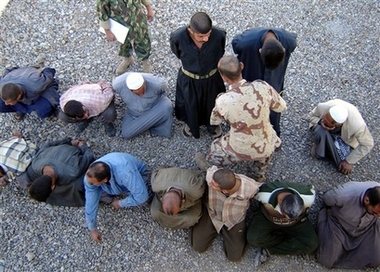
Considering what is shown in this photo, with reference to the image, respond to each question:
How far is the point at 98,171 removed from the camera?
3393mm

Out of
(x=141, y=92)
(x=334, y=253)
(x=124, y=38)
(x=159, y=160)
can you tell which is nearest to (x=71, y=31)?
(x=124, y=38)

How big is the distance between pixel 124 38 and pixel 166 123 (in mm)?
918

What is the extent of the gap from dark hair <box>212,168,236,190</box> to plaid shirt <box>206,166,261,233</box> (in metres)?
0.19

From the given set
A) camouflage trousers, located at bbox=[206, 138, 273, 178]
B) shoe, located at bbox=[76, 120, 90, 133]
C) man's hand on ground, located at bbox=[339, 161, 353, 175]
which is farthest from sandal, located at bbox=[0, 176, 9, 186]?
man's hand on ground, located at bbox=[339, 161, 353, 175]

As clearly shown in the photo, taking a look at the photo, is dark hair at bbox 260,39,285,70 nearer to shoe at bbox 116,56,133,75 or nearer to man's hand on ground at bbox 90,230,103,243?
shoe at bbox 116,56,133,75

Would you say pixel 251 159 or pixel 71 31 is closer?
pixel 251 159

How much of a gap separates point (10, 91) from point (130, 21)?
4.23 ft

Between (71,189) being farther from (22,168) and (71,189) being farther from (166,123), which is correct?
(166,123)

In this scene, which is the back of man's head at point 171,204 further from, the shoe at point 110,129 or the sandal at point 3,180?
the sandal at point 3,180

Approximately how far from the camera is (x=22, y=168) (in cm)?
385

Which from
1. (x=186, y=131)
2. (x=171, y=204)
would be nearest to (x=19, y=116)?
→ (x=186, y=131)

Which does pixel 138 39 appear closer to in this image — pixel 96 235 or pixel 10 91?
pixel 10 91

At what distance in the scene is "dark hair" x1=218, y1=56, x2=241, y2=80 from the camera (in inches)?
123

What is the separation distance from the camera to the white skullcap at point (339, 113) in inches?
143
